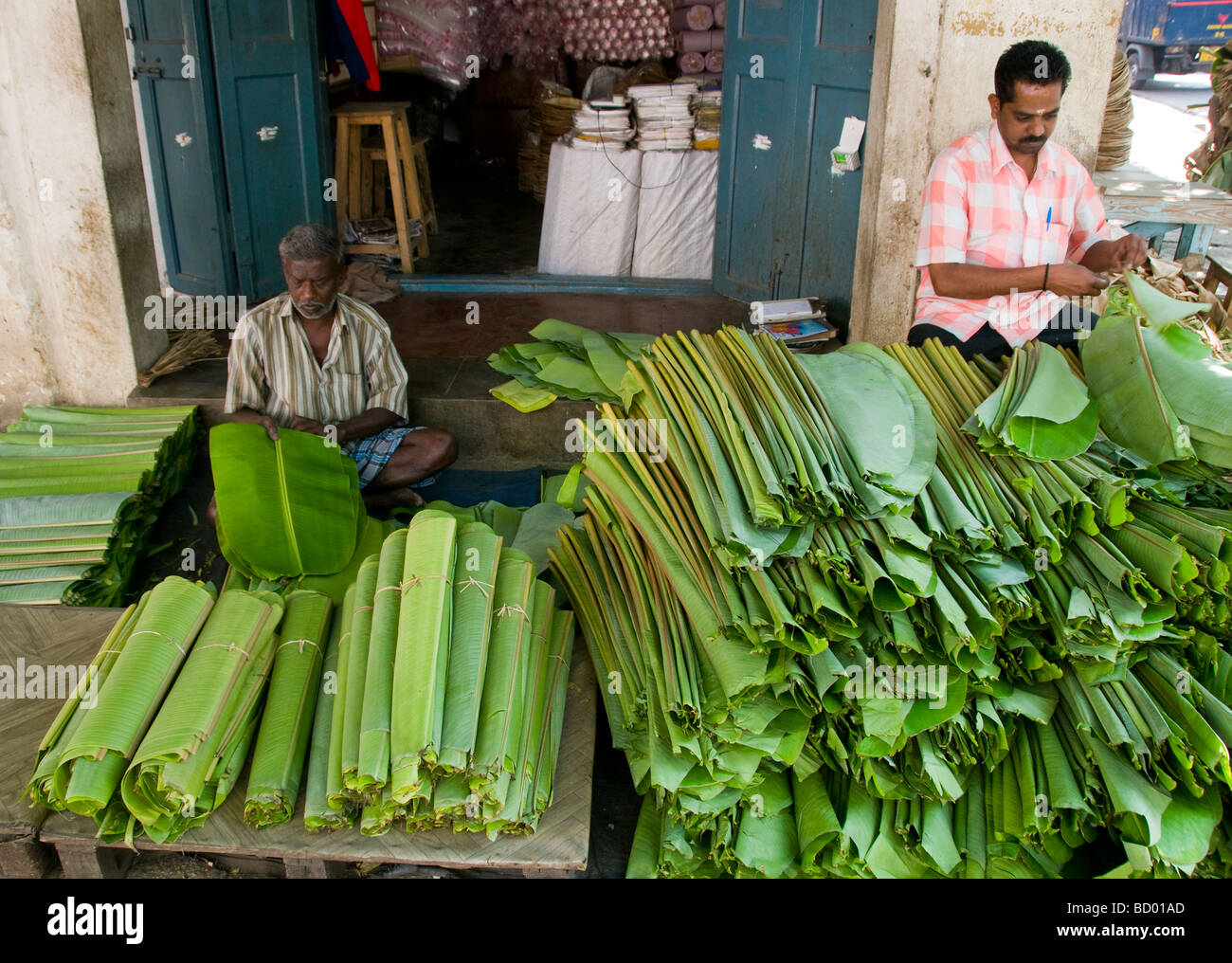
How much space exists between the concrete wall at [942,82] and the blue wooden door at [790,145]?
0.48 m

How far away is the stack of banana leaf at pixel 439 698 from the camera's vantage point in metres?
2.02

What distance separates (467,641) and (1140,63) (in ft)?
57.0

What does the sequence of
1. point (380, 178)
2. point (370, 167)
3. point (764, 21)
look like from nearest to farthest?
point (764, 21) → point (370, 167) → point (380, 178)

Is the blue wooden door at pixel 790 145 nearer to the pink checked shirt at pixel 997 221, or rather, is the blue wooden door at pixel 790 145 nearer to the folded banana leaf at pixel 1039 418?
the pink checked shirt at pixel 997 221

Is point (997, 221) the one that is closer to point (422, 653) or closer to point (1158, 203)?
point (1158, 203)

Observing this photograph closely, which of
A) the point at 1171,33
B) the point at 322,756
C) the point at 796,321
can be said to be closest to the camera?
the point at 322,756

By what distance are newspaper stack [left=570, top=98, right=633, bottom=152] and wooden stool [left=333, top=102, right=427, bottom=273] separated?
112 cm

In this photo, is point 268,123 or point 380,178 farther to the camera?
point 380,178

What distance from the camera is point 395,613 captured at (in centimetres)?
229

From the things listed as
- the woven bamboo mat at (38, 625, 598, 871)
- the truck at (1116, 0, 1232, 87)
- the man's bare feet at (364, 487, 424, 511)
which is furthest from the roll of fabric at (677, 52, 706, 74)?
the truck at (1116, 0, 1232, 87)

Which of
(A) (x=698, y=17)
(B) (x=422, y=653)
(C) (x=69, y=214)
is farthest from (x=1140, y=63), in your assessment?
(B) (x=422, y=653)

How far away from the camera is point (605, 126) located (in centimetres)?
618
